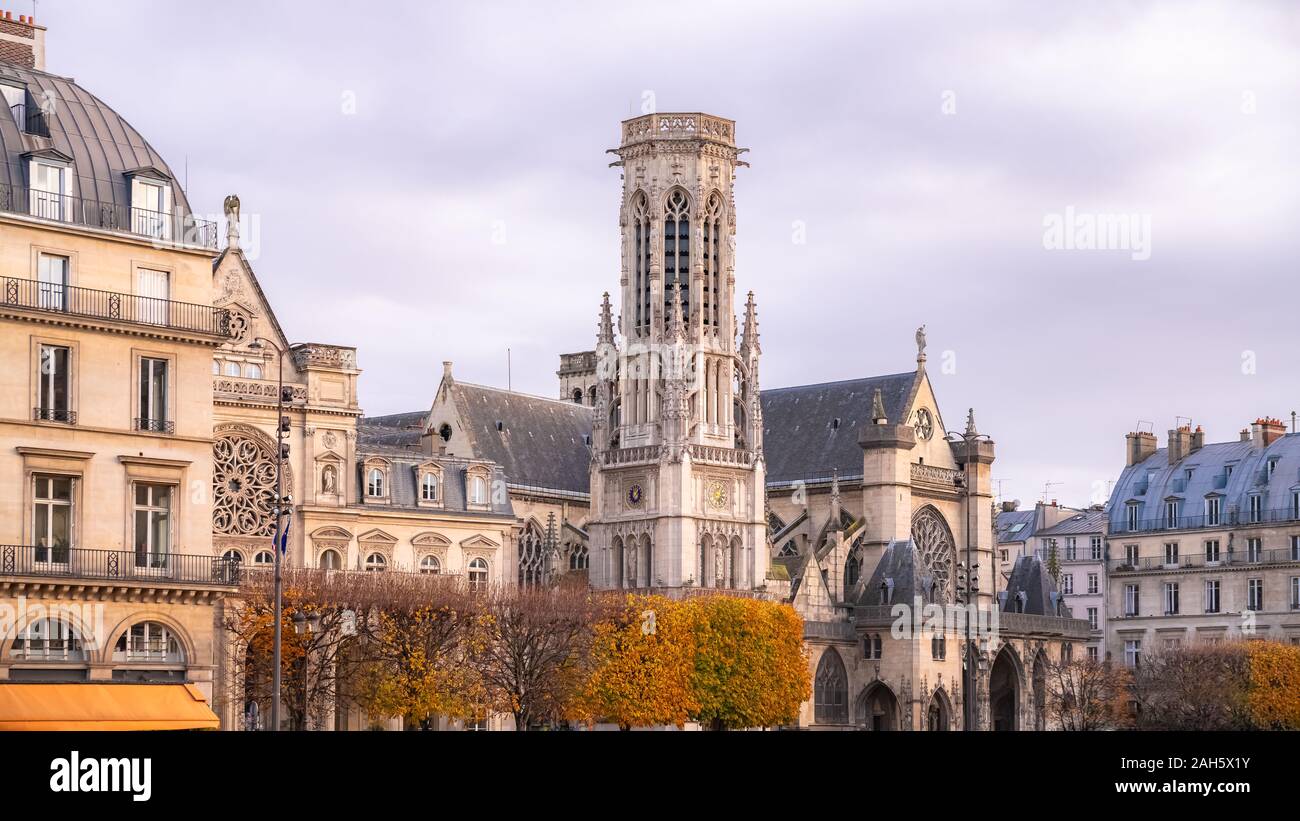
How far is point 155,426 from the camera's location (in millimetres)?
50312

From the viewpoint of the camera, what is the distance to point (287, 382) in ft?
257

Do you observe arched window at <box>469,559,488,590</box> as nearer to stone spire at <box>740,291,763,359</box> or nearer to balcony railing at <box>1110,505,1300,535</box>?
stone spire at <box>740,291,763,359</box>

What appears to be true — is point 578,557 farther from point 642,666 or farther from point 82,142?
point 82,142

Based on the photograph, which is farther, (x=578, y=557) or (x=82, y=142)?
(x=578, y=557)

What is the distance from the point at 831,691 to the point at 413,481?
24692mm

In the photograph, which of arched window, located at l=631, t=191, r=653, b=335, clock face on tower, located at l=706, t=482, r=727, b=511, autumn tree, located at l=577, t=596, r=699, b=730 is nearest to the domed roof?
autumn tree, located at l=577, t=596, r=699, b=730

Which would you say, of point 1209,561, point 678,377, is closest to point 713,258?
point 678,377

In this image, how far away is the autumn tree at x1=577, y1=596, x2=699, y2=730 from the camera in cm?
7844

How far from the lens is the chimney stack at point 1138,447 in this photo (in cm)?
11681

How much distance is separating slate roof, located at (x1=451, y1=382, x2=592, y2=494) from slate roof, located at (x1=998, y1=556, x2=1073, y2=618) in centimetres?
2361
